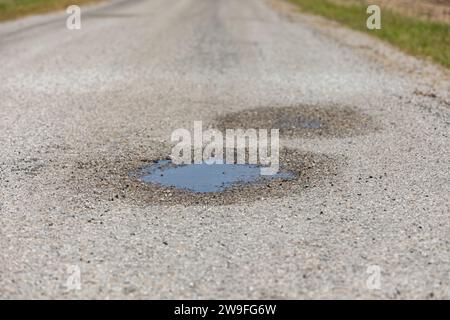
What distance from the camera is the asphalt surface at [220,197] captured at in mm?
5125

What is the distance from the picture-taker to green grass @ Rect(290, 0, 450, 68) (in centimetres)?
1677

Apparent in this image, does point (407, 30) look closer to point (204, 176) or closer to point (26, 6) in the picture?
point (204, 176)

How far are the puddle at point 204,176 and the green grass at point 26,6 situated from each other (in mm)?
19736

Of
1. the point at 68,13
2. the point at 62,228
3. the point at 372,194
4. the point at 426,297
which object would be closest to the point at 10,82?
the point at 62,228

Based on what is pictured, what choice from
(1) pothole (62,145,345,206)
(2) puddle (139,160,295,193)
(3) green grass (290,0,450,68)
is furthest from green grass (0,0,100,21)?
(2) puddle (139,160,295,193)

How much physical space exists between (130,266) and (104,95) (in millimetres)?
7295

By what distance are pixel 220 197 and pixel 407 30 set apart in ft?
50.9

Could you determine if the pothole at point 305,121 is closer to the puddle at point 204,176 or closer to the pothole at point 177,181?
the pothole at point 177,181

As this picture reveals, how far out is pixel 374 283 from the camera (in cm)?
500

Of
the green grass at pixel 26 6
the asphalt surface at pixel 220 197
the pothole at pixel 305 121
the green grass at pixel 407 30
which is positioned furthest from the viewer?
the green grass at pixel 26 6

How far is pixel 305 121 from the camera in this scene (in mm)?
10117

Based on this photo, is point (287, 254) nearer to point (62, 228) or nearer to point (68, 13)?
point (62, 228)

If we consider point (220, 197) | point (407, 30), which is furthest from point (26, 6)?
point (220, 197)

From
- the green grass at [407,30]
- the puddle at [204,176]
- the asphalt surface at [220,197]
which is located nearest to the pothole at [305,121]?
the asphalt surface at [220,197]
